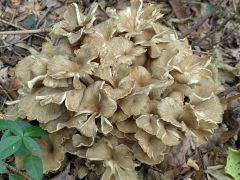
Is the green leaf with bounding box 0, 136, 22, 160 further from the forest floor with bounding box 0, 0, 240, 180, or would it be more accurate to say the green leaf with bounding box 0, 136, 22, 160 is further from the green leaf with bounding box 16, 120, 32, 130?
the forest floor with bounding box 0, 0, 240, 180

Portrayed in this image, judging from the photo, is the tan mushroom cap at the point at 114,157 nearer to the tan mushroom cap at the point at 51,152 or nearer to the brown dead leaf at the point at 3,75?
the tan mushroom cap at the point at 51,152

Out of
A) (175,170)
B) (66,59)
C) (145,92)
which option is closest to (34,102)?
(66,59)

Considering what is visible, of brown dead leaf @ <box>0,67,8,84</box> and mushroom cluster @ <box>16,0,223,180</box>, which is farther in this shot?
brown dead leaf @ <box>0,67,8,84</box>

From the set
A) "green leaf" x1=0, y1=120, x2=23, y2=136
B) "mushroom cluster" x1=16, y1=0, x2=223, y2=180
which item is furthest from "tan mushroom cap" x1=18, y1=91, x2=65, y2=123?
"green leaf" x1=0, y1=120, x2=23, y2=136

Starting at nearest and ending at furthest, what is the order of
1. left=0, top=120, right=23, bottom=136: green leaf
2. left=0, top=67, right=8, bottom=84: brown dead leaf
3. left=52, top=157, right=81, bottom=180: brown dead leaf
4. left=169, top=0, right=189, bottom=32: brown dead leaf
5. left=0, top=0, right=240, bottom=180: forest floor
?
left=0, top=120, right=23, bottom=136: green leaf, left=52, top=157, right=81, bottom=180: brown dead leaf, left=0, top=0, right=240, bottom=180: forest floor, left=0, top=67, right=8, bottom=84: brown dead leaf, left=169, top=0, right=189, bottom=32: brown dead leaf

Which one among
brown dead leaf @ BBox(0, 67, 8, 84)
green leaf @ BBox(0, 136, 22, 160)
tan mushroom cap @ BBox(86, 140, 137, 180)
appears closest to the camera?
green leaf @ BBox(0, 136, 22, 160)

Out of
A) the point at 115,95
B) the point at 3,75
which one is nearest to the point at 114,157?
the point at 115,95

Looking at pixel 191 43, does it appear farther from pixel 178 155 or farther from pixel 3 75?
pixel 3 75

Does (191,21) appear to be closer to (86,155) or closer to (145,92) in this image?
(145,92)
